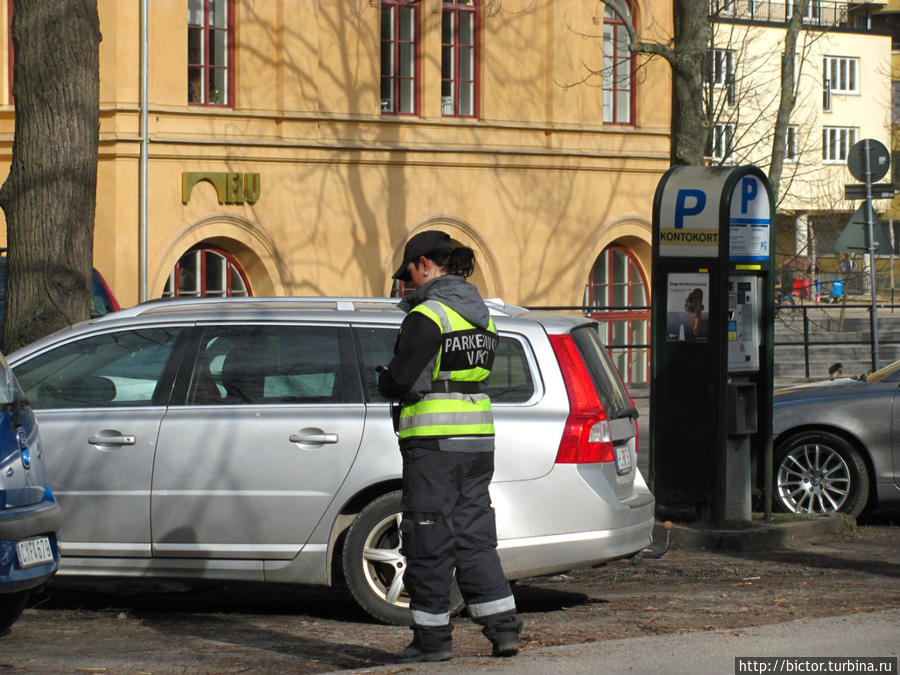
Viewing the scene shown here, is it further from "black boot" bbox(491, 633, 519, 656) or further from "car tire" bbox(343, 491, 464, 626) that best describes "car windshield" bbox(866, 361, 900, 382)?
"black boot" bbox(491, 633, 519, 656)

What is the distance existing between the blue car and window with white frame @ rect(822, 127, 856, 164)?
6688 centimetres

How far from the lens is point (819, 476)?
38.2 feet

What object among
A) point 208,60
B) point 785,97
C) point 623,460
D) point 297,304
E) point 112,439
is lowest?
point 623,460

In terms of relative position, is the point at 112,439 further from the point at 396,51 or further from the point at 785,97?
the point at 396,51

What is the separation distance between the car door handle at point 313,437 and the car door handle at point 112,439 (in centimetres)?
84

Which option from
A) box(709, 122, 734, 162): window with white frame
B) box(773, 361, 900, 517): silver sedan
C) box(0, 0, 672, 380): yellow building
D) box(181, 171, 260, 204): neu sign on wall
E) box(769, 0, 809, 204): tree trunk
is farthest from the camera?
box(709, 122, 734, 162): window with white frame

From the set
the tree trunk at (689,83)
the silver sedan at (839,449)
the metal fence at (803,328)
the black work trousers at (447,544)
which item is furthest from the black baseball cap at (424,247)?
the metal fence at (803,328)

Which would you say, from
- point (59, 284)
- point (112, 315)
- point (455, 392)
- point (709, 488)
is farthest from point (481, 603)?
point (59, 284)

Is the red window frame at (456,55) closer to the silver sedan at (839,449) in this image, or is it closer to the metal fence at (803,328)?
the metal fence at (803,328)

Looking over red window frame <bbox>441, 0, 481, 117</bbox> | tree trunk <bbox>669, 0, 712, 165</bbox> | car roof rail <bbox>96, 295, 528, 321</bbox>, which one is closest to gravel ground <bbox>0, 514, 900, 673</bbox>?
car roof rail <bbox>96, 295, 528, 321</bbox>

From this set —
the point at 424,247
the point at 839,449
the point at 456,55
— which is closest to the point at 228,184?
the point at 456,55

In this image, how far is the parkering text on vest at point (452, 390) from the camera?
6.30 metres

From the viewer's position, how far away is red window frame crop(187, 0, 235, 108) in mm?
24672

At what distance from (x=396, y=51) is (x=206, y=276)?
16.9ft
